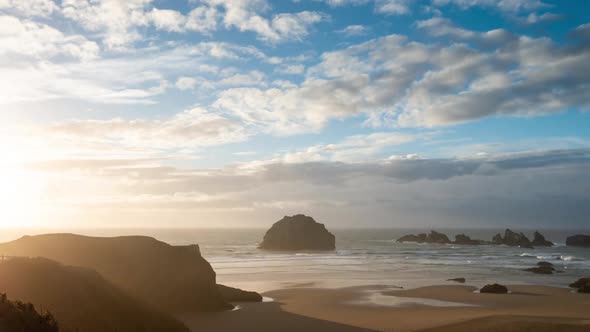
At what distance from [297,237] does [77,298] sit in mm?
111259

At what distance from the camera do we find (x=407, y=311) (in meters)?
36.8

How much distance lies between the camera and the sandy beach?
29844mm

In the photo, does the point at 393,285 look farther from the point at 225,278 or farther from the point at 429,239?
the point at 429,239

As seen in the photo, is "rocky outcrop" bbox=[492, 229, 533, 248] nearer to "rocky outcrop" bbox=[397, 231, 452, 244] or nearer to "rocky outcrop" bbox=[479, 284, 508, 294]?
"rocky outcrop" bbox=[397, 231, 452, 244]

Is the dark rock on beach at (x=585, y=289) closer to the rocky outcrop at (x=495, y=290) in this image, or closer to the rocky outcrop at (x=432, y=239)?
the rocky outcrop at (x=495, y=290)

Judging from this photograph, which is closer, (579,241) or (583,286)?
(583,286)

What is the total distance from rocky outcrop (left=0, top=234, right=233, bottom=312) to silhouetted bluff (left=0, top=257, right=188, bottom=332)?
9.70 meters

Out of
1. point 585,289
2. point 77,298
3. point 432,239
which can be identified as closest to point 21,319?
point 77,298

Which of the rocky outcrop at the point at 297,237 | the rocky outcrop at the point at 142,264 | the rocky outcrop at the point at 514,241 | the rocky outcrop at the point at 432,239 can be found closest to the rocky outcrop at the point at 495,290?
the rocky outcrop at the point at 142,264

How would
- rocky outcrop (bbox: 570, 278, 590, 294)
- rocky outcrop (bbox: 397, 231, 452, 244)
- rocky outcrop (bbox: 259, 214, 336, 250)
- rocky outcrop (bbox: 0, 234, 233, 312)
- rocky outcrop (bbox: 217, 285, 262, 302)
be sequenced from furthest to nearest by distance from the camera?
rocky outcrop (bbox: 397, 231, 452, 244)
rocky outcrop (bbox: 259, 214, 336, 250)
rocky outcrop (bbox: 570, 278, 590, 294)
rocky outcrop (bbox: 217, 285, 262, 302)
rocky outcrop (bbox: 0, 234, 233, 312)

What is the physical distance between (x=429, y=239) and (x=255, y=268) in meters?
106

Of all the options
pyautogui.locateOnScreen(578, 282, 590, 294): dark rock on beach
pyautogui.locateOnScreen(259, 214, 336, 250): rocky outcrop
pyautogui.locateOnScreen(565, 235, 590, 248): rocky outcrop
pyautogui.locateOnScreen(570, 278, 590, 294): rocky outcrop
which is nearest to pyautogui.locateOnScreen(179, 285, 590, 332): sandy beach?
pyautogui.locateOnScreen(578, 282, 590, 294): dark rock on beach

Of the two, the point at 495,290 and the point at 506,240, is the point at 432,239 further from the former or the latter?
the point at 495,290

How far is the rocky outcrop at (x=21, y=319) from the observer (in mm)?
12703
